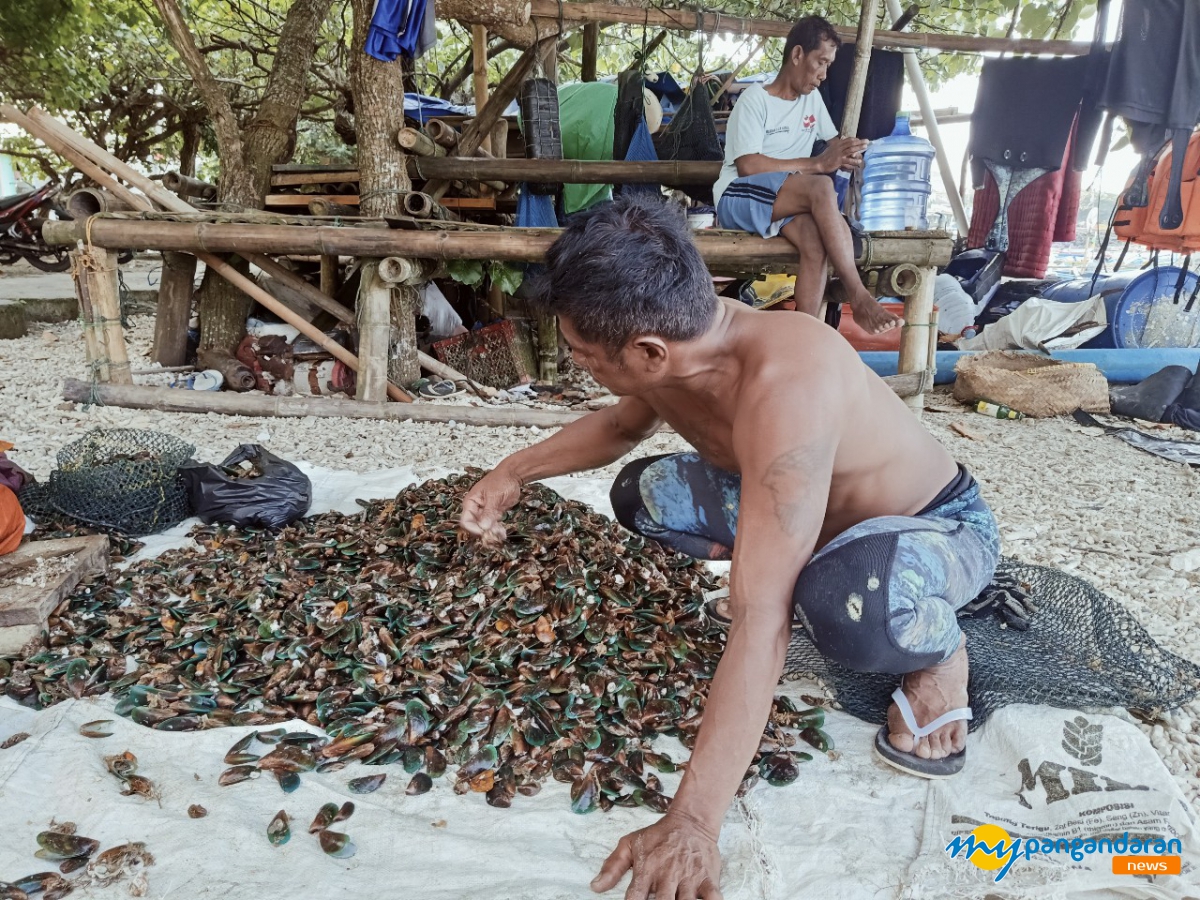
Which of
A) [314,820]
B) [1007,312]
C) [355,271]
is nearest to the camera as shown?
[314,820]

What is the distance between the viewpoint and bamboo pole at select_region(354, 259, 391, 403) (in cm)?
457

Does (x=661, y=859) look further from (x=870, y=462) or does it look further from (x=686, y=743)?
(x=870, y=462)

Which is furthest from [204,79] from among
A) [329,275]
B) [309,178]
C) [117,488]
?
[117,488]

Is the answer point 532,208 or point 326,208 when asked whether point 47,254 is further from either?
point 532,208

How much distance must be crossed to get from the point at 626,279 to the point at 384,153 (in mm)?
4268

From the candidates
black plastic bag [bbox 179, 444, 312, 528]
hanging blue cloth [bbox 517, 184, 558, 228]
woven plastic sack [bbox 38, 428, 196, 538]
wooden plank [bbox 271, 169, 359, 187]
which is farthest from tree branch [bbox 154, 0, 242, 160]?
black plastic bag [bbox 179, 444, 312, 528]

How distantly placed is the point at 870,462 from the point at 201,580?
1831mm

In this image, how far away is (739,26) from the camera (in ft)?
17.7

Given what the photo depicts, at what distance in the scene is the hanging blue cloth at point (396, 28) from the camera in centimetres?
Result: 459

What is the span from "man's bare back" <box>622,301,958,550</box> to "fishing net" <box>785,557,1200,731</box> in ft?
1.38

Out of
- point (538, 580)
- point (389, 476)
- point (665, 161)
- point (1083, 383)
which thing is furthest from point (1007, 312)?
point (538, 580)

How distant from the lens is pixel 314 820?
4.71 feet

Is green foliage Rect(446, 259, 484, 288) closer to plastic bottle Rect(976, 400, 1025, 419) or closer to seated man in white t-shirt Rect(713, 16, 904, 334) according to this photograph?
seated man in white t-shirt Rect(713, 16, 904, 334)

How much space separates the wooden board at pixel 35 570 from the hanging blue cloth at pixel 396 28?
3.49 meters
